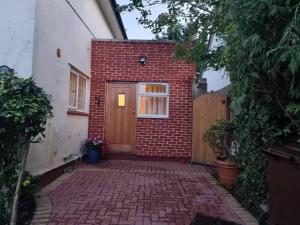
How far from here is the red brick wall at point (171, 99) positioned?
8.70 meters

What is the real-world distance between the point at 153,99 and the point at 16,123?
5600mm

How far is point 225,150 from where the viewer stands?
6363mm

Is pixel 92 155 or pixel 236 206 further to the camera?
pixel 92 155

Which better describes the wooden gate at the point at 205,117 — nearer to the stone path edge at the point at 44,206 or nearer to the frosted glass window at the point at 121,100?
the frosted glass window at the point at 121,100

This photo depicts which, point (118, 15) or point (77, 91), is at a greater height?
point (118, 15)

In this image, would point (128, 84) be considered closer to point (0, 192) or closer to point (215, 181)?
point (215, 181)

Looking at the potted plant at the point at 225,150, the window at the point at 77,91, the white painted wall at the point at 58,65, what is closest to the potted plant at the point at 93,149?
the white painted wall at the point at 58,65

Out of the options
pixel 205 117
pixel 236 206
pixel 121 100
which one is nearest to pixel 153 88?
pixel 121 100

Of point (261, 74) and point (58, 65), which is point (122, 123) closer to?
point (58, 65)

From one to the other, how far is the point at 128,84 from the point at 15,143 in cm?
540

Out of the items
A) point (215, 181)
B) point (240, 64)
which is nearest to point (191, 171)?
point (215, 181)

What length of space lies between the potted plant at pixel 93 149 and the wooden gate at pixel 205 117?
2667mm

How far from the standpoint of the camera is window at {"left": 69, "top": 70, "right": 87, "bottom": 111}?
722cm

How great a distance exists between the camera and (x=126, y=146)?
8.82 meters
